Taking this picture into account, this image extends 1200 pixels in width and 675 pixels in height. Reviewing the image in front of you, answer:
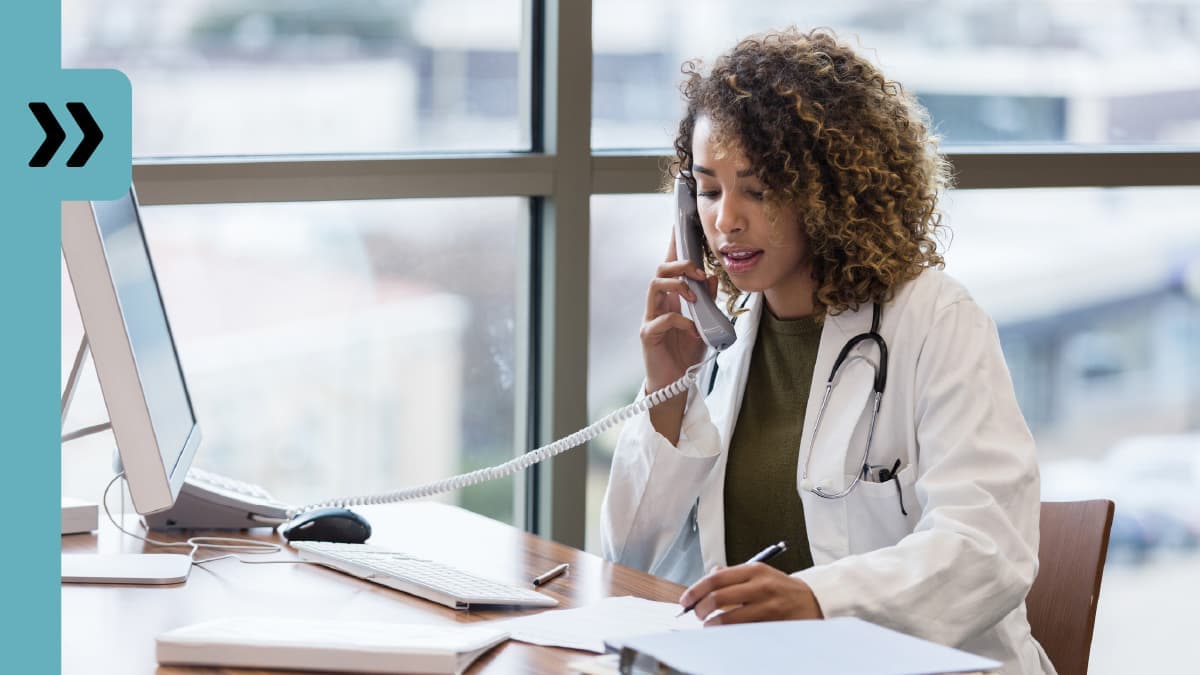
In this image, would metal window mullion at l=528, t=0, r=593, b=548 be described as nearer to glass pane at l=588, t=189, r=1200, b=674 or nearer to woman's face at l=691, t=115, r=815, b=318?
woman's face at l=691, t=115, r=815, b=318

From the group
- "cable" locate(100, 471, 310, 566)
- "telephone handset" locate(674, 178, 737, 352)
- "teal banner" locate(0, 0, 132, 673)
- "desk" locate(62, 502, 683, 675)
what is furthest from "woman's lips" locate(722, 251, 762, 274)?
"teal banner" locate(0, 0, 132, 673)

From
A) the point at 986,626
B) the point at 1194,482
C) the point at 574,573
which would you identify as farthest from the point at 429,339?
the point at 1194,482

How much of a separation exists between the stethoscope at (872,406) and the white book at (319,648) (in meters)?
0.59

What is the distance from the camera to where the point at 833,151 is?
190cm

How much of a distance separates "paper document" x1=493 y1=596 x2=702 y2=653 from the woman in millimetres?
137

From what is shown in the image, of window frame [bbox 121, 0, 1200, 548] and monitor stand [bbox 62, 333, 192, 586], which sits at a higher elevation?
window frame [bbox 121, 0, 1200, 548]

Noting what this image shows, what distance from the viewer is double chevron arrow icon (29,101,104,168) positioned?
3.74ft

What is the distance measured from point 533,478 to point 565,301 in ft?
1.24

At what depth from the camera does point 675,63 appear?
2822 millimetres

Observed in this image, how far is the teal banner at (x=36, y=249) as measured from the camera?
1.13 meters

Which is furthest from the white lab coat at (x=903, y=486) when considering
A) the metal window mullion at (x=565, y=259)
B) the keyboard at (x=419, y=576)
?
the metal window mullion at (x=565, y=259)

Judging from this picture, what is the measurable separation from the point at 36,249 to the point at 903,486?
1.09 metres

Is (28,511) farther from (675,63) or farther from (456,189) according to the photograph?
(675,63)

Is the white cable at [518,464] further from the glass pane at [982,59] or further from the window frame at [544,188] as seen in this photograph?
the glass pane at [982,59]
